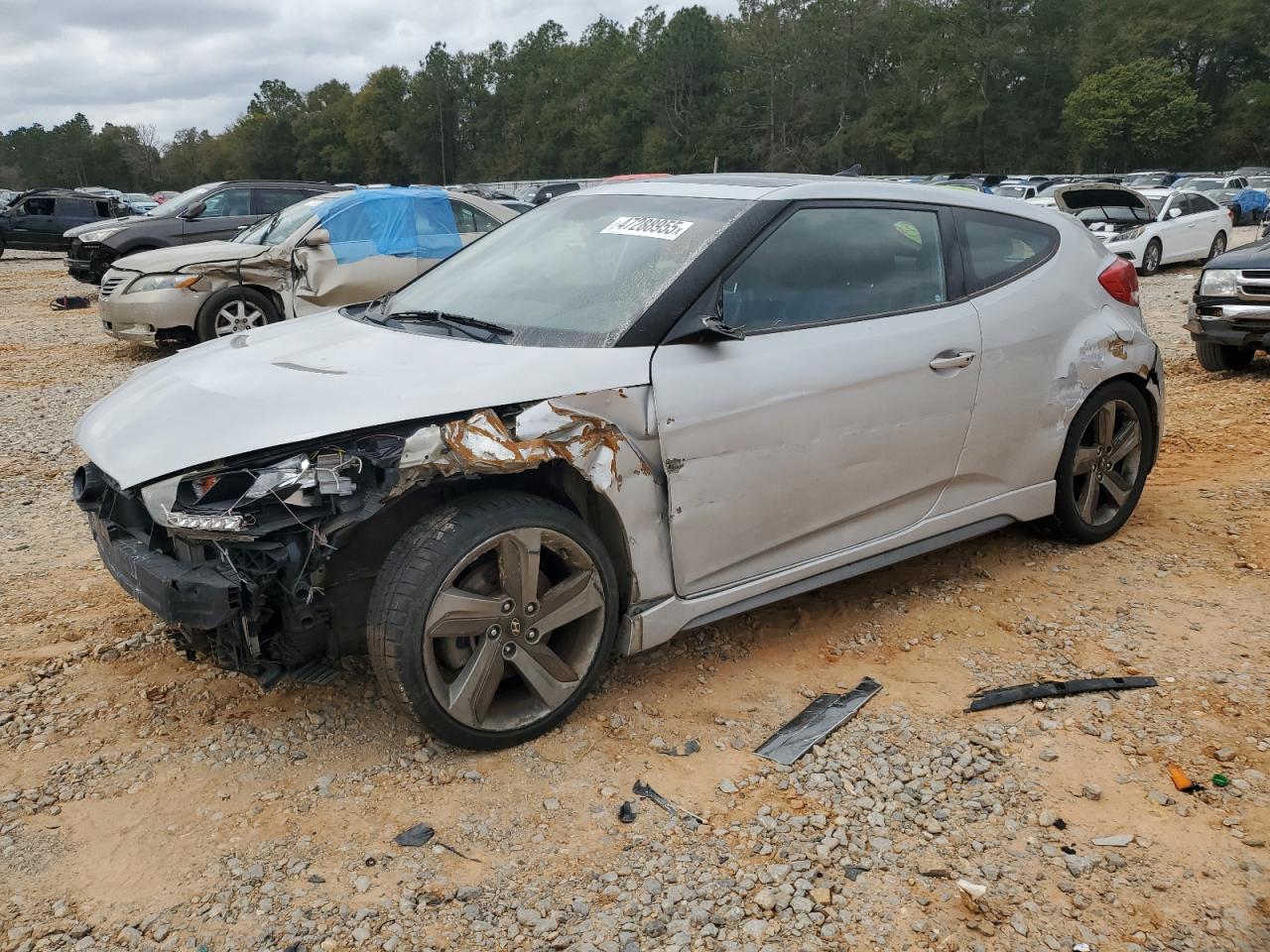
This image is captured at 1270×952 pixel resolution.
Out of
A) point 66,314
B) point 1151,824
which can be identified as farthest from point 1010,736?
point 66,314

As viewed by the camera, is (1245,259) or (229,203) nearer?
(1245,259)

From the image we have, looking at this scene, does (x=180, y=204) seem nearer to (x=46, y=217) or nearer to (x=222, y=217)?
(x=222, y=217)

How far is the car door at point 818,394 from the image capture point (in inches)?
125

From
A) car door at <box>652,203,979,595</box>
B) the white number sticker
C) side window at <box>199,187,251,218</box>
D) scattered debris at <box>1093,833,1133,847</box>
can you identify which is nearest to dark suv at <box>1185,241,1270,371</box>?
car door at <box>652,203,979,595</box>

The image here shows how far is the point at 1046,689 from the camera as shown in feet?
11.3

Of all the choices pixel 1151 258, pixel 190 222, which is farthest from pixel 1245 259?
pixel 190 222

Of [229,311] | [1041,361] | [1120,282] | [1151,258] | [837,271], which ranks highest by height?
[837,271]

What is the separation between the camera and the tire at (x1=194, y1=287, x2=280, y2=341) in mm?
9383

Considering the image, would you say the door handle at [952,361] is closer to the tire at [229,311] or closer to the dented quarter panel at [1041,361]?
the dented quarter panel at [1041,361]

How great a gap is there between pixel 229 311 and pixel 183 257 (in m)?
0.77

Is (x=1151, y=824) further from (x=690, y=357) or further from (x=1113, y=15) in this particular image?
(x=1113, y=15)

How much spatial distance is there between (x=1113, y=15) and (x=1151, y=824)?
71.4 meters

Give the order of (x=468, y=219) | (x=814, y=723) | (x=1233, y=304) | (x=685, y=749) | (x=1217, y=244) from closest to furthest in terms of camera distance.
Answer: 1. (x=685, y=749)
2. (x=814, y=723)
3. (x=1233, y=304)
4. (x=468, y=219)
5. (x=1217, y=244)

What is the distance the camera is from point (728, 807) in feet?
9.36
